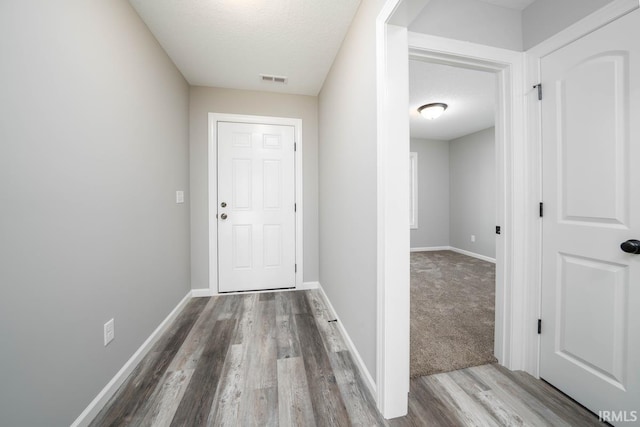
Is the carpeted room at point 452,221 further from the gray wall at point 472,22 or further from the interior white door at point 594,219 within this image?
the gray wall at point 472,22

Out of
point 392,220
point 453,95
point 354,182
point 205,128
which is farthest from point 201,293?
point 453,95

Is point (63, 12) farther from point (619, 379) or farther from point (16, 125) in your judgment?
point (619, 379)

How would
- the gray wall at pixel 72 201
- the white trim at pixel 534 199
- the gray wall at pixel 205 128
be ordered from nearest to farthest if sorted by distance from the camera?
the gray wall at pixel 72 201, the white trim at pixel 534 199, the gray wall at pixel 205 128

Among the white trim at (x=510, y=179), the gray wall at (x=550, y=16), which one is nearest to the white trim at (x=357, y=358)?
the white trim at (x=510, y=179)

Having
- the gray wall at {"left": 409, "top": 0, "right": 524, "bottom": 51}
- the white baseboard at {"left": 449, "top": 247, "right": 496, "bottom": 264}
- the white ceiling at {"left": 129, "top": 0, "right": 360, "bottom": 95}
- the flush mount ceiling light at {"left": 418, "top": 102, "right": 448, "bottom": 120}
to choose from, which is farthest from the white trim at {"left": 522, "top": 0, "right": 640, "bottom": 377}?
the white baseboard at {"left": 449, "top": 247, "right": 496, "bottom": 264}

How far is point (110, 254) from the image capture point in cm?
134

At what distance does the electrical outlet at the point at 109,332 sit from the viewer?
129 centimetres

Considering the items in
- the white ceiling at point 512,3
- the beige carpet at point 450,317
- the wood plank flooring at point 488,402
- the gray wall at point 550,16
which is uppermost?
the white ceiling at point 512,3

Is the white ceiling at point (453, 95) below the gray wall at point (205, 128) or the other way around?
the other way around

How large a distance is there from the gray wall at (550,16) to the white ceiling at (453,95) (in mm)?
393

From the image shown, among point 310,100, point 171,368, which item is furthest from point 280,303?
point 310,100

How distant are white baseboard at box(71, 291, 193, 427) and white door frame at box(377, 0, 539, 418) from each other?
146cm

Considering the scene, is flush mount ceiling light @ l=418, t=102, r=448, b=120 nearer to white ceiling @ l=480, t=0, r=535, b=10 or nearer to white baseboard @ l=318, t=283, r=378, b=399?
white ceiling @ l=480, t=0, r=535, b=10

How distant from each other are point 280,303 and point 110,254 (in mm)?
1593
